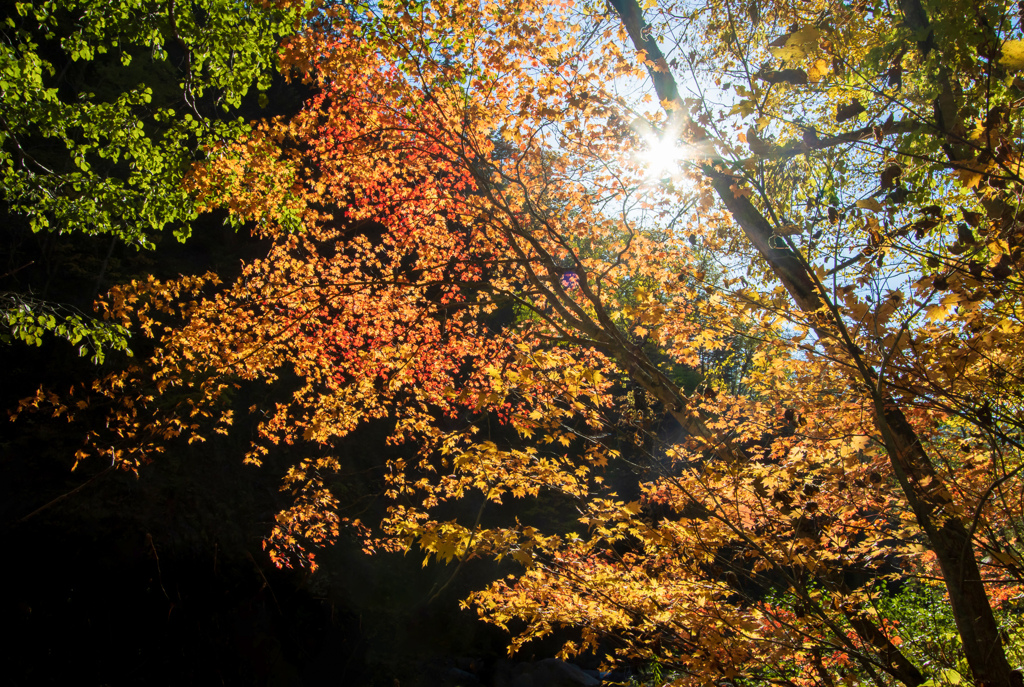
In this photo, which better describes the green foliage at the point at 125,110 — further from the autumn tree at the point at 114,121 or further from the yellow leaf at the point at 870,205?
the yellow leaf at the point at 870,205

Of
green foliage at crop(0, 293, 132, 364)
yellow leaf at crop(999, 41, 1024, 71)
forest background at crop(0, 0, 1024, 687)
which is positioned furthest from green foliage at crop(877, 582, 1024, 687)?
green foliage at crop(0, 293, 132, 364)

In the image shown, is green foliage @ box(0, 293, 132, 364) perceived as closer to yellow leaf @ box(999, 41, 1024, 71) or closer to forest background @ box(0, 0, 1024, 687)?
forest background @ box(0, 0, 1024, 687)

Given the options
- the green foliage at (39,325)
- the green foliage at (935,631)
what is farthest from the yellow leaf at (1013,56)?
the green foliage at (39,325)

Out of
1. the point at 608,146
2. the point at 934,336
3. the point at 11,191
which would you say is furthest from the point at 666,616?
the point at 11,191

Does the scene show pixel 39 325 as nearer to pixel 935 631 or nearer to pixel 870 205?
pixel 870 205

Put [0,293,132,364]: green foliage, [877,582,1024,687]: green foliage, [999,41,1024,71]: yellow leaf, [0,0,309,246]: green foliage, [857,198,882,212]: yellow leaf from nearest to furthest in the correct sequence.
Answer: [999,41,1024,71]: yellow leaf < [857,198,882,212]: yellow leaf < [877,582,1024,687]: green foliage < [0,293,132,364]: green foliage < [0,0,309,246]: green foliage

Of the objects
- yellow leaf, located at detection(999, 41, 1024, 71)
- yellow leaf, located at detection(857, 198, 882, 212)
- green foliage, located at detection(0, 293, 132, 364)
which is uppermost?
yellow leaf, located at detection(999, 41, 1024, 71)

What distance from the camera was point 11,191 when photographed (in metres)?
5.70

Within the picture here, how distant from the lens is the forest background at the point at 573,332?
2.78 meters

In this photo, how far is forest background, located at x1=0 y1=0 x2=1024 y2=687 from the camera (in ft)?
9.13

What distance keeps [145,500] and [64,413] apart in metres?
2.01

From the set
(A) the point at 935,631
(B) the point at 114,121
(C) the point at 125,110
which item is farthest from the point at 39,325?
(A) the point at 935,631

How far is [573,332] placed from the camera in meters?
6.31

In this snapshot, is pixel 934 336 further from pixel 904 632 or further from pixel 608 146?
pixel 904 632
